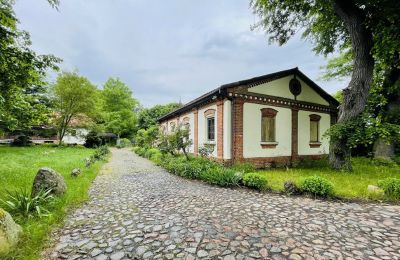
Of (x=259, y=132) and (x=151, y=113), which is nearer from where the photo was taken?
(x=259, y=132)

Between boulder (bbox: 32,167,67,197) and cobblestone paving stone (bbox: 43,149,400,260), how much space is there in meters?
0.91

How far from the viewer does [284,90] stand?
38.3ft

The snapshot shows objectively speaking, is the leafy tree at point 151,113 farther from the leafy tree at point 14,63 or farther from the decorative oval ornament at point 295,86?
the leafy tree at point 14,63

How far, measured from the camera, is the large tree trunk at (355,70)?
9.40 meters

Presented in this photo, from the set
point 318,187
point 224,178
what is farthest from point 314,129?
point 224,178

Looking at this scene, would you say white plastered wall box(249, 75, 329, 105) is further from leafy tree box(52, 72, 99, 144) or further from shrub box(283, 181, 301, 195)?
leafy tree box(52, 72, 99, 144)

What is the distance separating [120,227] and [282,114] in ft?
33.8

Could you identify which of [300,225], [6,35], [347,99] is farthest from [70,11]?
[347,99]

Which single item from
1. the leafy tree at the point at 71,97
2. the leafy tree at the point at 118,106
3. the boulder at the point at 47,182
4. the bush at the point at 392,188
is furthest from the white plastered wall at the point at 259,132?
the leafy tree at the point at 118,106

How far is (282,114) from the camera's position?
38.0 ft

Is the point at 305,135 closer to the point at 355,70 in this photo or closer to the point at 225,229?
the point at 355,70

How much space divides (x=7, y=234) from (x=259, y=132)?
9974mm

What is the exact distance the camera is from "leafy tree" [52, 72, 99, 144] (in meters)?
25.4

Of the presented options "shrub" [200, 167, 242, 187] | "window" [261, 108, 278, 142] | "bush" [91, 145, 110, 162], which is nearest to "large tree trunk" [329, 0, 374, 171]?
"window" [261, 108, 278, 142]
